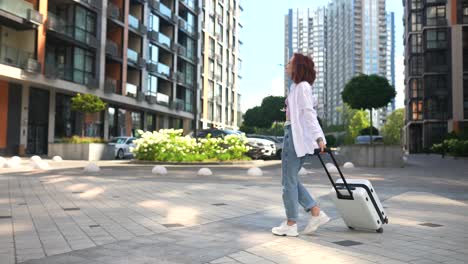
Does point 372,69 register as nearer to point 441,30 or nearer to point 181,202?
point 441,30

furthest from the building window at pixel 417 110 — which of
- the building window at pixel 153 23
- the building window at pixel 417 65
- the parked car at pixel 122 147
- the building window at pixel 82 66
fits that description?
the building window at pixel 82 66

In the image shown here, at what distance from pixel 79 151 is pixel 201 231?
22.1 m

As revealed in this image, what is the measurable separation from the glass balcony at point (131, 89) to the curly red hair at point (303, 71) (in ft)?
118

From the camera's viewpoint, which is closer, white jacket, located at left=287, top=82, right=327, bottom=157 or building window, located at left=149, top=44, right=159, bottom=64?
white jacket, located at left=287, top=82, right=327, bottom=157

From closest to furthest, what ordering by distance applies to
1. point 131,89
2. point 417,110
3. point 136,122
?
point 131,89 < point 136,122 < point 417,110

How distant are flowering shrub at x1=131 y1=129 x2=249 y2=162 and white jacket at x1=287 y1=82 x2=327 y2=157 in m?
15.0

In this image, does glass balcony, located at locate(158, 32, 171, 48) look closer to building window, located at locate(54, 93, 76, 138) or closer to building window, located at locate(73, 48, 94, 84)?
building window, located at locate(73, 48, 94, 84)

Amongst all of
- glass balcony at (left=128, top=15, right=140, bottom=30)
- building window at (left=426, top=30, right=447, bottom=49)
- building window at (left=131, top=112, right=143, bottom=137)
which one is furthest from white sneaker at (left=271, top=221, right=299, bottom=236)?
building window at (left=426, top=30, right=447, bottom=49)

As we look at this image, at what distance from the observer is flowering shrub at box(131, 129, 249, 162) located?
19.7 meters

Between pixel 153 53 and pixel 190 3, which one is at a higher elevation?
pixel 190 3

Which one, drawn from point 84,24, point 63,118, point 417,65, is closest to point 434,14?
point 417,65

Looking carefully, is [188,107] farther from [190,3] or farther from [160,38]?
[190,3]

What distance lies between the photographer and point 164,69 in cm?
4709

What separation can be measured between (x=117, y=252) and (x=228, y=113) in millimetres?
71303
